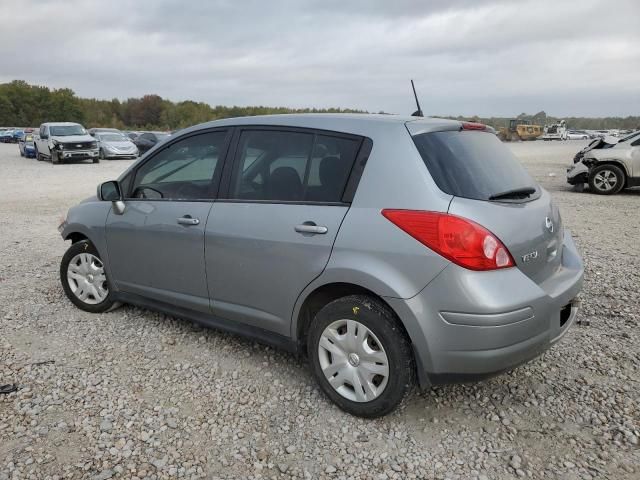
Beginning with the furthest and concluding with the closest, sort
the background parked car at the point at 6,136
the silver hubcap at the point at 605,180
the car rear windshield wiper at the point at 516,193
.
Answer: the background parked car at the point at 6,136, the silver hubcap at the point at 605,180, the car rear windshield wiper at the point at 516,193

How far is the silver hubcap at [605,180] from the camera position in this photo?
12.4 metres

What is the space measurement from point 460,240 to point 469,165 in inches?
22.3

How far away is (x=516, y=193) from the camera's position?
308cm

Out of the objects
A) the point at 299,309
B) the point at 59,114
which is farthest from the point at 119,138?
the point at 59,114

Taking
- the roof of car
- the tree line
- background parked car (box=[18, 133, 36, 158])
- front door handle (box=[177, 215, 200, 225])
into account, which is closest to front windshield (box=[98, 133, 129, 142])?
background parked car (box=[18, 133, 36, 158])

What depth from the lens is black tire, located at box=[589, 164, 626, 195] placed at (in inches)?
482

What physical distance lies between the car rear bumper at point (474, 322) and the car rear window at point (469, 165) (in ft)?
1.53

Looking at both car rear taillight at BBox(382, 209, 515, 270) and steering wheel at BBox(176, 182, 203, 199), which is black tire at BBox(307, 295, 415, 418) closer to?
car rear taillight at BBox(382, 209, 515, 270)

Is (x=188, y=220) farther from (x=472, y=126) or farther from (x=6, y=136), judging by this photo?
(x=6, y=136)

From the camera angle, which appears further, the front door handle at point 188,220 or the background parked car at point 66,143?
the background parked car at point 66,143

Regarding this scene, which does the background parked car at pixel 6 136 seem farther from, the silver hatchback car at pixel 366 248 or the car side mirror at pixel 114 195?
the silver hatchback car at pixel 366 248

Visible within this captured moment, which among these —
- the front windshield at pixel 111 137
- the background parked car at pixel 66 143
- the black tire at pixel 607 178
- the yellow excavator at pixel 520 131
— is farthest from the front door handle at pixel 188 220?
the yellow excavator at pixel 520 131

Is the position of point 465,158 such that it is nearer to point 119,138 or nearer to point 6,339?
point 6,339

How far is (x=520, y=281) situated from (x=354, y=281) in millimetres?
854
